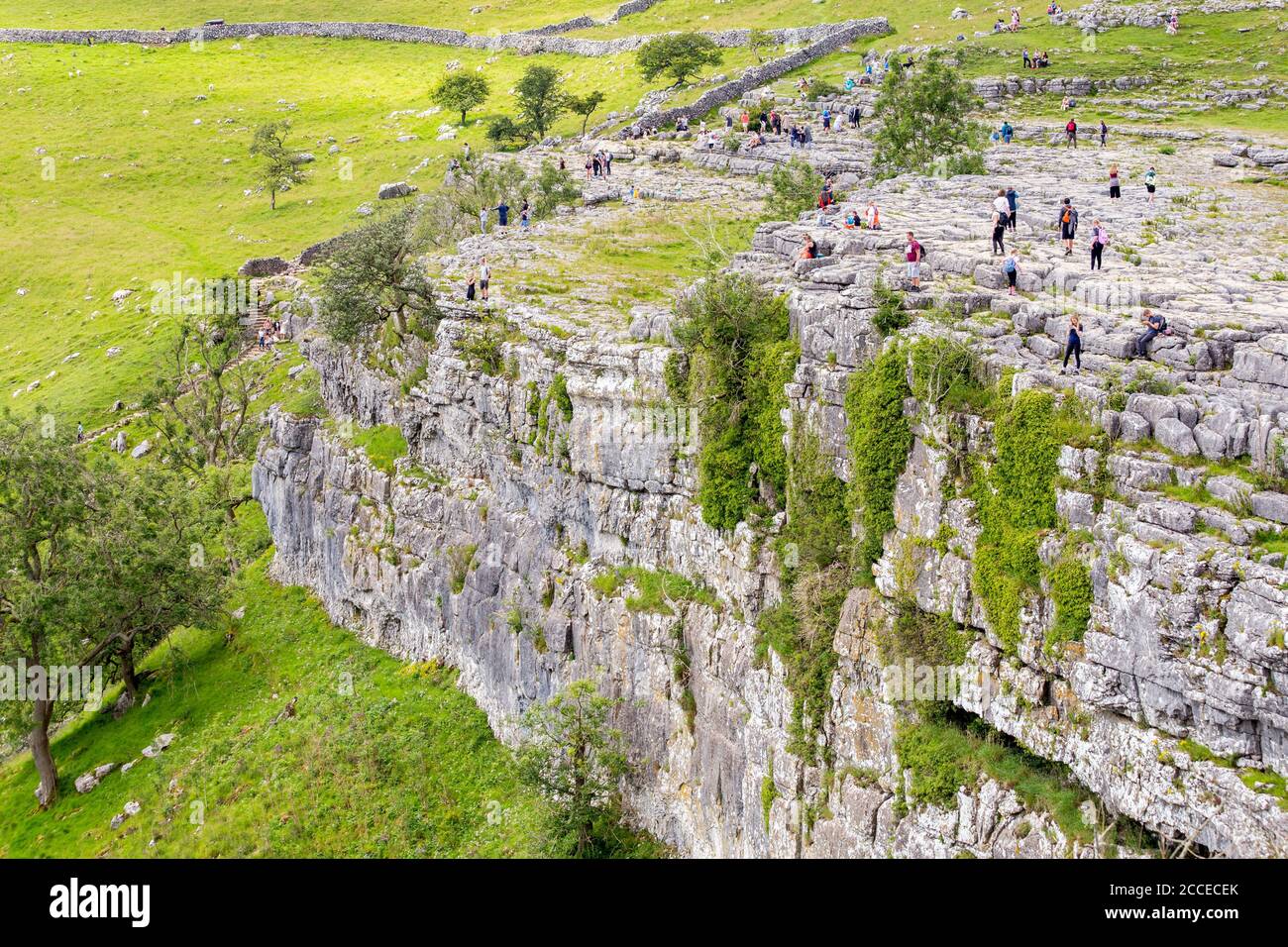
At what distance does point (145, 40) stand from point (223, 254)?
8284 cm

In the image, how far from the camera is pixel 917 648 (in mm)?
27594

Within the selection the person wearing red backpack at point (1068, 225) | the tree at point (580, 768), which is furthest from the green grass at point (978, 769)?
the person wearing red backpack at point (1068, 225)

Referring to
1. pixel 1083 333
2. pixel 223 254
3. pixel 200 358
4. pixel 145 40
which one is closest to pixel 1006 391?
pixel 1083 333

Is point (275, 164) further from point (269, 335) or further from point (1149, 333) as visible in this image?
point (1149, 333)

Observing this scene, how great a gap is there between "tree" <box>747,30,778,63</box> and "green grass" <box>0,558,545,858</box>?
238 feet

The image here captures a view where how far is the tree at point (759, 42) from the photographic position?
105m

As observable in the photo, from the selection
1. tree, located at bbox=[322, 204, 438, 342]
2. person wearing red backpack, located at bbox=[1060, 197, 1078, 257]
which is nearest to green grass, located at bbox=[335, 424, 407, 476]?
tree, located at bbox=[322, 204, 438, 342]

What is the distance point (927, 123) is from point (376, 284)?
31.0m

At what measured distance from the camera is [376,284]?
51656 mm

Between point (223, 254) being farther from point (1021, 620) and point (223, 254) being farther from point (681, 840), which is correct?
point (1021, 620)

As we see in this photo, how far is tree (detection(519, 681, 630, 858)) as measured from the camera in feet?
122

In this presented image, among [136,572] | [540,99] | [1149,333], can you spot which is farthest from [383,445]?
[540,99]

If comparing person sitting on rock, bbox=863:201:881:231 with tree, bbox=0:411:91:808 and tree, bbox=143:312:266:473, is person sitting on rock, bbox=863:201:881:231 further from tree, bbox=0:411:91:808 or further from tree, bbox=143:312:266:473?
tree, bbox=143:312:266:473

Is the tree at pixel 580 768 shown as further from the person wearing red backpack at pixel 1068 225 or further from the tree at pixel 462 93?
the tree at pixel 462 93
